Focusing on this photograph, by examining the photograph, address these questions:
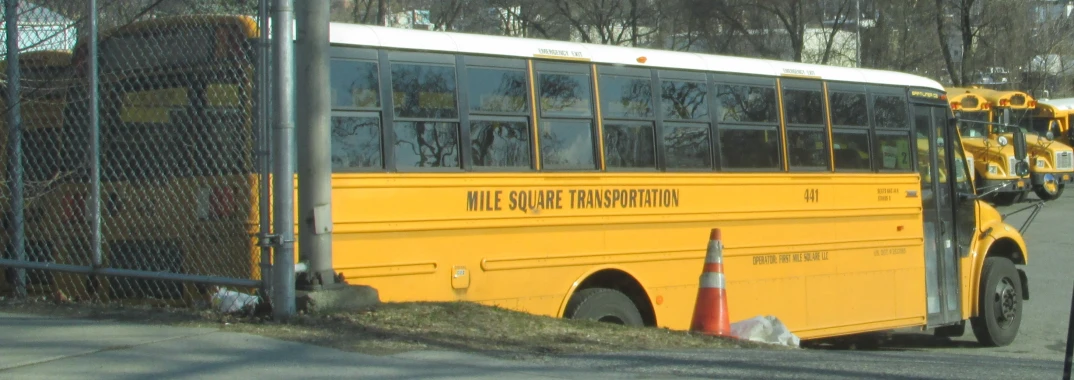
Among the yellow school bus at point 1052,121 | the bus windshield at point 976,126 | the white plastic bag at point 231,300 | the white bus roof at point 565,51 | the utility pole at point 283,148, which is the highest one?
the yellow school bus at point 1052,121

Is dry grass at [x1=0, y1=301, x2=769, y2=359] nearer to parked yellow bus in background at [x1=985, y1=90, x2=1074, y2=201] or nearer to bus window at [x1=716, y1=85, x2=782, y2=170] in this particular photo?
bus window at [x1=716, y1=85, x2=782, y2=170]

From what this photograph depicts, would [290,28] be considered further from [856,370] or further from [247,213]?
[856,370]

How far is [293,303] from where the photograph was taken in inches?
256

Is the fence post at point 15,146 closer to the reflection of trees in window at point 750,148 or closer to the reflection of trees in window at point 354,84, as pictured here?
the reflection of trees in window at point 354,84

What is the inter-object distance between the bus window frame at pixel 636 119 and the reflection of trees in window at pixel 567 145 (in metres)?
0.13

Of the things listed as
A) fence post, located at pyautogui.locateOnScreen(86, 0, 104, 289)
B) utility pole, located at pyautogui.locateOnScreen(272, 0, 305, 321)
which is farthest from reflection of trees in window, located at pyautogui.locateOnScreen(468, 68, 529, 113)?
fence post, located at pyautogui.locateOnScreen(86, 0, 104, 289)

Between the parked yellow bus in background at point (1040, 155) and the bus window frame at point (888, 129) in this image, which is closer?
the bus window frame at point (888, 129)

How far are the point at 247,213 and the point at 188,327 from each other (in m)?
0.79

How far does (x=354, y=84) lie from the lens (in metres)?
7.32

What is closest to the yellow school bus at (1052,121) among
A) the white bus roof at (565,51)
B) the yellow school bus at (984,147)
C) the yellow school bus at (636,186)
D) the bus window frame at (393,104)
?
the yellow school bus at (984,147)

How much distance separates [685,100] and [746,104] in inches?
30.2

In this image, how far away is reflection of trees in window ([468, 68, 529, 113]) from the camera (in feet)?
26.1

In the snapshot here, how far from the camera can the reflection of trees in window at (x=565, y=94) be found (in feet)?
27.4

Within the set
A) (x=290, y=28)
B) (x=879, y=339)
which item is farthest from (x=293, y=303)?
(x=879, y=339)
